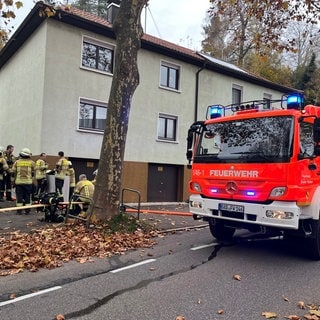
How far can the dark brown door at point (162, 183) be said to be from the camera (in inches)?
729

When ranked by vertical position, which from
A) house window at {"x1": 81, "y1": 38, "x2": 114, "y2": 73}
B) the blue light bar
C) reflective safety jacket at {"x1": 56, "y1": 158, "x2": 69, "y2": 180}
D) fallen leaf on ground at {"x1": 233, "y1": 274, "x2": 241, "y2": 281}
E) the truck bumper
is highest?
house window at {"x1": 81, "y1": 38, "x2": 114, "y2": 73}

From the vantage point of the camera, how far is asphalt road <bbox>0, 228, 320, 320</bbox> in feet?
14.4

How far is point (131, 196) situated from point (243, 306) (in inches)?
504

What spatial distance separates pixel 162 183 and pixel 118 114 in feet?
33.9

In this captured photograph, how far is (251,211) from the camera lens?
6.56 meters

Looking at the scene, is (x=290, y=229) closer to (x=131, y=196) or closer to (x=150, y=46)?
(x=131, y=196)

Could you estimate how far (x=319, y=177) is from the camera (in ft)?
22.8

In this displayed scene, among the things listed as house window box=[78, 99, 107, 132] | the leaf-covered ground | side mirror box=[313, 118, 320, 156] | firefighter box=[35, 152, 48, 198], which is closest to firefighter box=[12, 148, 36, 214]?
firefighter box=[35, 152, 48, 198]

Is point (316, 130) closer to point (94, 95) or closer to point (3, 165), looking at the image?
point (3, 165)

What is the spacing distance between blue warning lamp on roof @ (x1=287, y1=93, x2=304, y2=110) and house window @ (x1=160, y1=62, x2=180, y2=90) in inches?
488

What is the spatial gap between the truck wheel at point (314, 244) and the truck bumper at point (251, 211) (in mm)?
563

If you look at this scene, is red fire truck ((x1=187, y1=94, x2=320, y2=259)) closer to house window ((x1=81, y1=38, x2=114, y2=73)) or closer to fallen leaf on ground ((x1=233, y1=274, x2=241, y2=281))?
fallen leaf on ground ((x1=233, y1=274, x2=241, y2=281))

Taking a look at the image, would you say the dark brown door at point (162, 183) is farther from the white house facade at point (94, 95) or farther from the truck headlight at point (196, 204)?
the truck headlight at point (196, 204)

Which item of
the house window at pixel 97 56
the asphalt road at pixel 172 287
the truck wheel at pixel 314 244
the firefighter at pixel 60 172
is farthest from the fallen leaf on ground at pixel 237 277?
the house window at pixel 97 56
